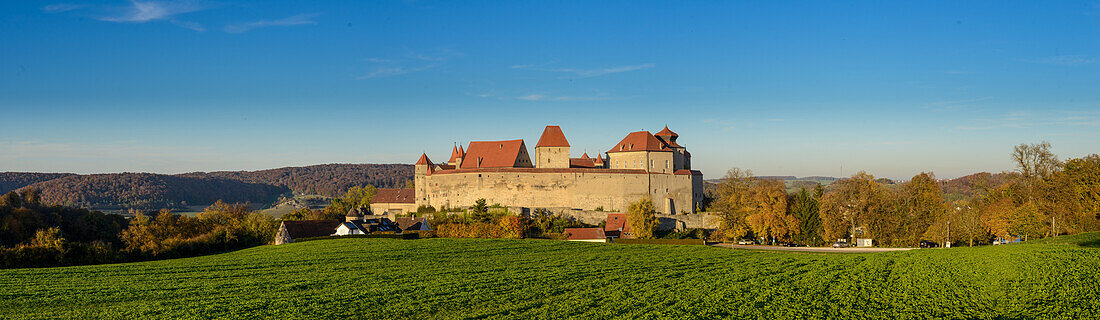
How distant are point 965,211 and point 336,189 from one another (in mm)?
144063

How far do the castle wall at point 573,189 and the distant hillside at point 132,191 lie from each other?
91.1 metres

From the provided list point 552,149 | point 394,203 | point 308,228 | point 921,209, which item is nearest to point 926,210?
point 921,209

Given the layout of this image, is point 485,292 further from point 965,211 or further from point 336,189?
point 336,189

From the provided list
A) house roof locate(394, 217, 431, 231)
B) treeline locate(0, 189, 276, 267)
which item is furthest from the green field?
house roof locate(394, 217, 431, 231)

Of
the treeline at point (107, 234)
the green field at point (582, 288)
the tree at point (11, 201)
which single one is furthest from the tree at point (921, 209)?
the tree at point (11, 201)

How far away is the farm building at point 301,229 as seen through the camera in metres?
46.2

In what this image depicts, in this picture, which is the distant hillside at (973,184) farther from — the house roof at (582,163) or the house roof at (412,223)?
the house roof at (412,223)

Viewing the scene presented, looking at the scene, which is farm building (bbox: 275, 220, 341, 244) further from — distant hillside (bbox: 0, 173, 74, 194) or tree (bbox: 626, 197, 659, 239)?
distant hillside (bbox: 0, 173, 74, 194)

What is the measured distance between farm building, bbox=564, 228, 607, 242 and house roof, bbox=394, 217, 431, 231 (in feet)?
42.5

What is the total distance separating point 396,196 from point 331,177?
124 metres

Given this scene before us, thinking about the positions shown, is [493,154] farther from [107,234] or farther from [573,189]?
[107,234]

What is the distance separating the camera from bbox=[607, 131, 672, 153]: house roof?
6494 centimetres

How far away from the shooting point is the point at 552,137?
69000 mm

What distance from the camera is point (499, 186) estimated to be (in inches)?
2594
